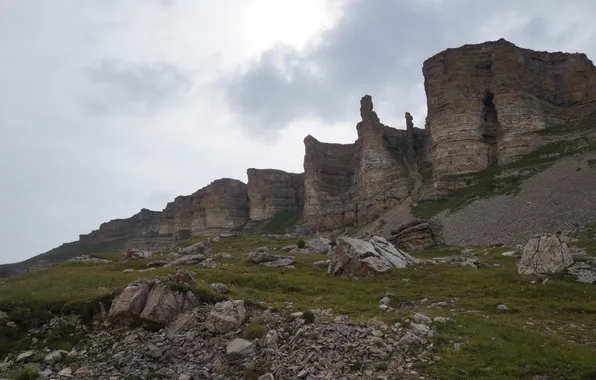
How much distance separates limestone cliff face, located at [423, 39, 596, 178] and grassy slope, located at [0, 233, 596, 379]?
249 ft

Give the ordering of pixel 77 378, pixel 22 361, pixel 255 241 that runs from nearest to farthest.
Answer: pixel 77 378, pixel 22 361, pixel 255 241

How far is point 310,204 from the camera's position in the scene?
16100cm

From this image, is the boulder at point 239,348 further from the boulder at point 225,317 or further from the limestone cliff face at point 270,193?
the limestone cliff face at point 270,193

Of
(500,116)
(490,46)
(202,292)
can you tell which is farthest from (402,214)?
(202,292)

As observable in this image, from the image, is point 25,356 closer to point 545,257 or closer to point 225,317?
point 225,317

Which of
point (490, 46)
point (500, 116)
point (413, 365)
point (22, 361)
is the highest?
point (490, 46)

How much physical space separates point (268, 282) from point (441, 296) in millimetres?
12289

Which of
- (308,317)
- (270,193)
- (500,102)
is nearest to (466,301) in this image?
(308,317)

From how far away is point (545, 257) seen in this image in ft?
105

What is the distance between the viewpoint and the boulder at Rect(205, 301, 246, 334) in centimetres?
1941

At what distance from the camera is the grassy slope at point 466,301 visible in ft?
49.8

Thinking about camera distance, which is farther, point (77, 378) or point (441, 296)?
point (441, 296)

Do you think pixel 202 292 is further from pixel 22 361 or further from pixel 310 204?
pixel 310 204

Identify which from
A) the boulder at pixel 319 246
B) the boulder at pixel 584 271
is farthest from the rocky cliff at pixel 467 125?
the boulder at pixel 584 271
